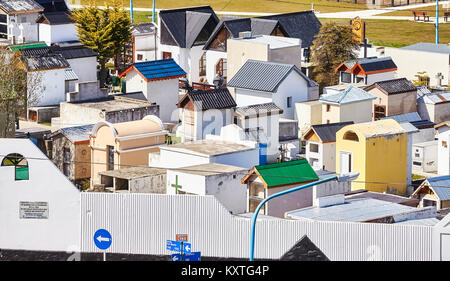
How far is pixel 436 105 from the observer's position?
72.6m

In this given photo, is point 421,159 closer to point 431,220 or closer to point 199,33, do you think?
point 431,220

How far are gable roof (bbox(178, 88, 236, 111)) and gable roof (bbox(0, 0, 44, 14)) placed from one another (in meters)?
35.4

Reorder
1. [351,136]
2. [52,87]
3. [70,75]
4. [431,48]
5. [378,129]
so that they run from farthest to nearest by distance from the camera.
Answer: [431,48] → [70,75] → [52,87] → [351,136] → [378,129]

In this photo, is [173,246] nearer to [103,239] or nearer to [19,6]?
[103,239]

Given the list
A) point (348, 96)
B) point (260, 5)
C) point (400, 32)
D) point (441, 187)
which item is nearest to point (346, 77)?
point (348, 96)

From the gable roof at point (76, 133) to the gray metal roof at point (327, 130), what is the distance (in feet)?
41.4

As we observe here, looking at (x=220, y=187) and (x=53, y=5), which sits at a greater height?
(x=53, y=5)

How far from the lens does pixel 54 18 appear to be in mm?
96188

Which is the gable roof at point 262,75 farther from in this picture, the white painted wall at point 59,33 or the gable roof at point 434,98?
the white painted wall at point 59,33

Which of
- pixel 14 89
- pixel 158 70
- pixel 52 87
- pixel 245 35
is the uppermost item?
pixel 245 35

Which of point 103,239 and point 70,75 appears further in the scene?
point 70,75

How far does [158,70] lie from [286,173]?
27.3 m

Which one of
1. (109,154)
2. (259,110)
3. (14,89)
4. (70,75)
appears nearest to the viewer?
(109,154)

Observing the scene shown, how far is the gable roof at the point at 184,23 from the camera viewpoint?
90.0m
